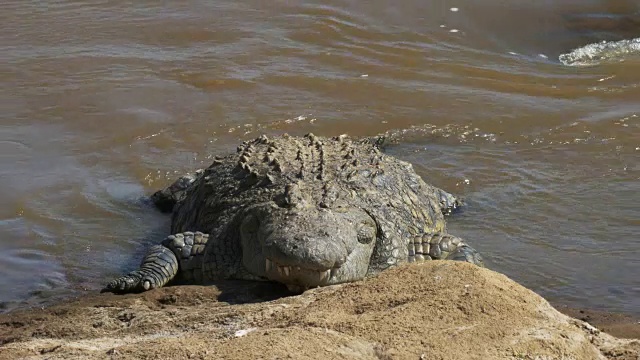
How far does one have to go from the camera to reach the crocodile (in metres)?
5.82

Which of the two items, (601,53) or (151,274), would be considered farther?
(601,53)

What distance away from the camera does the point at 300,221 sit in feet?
19.6

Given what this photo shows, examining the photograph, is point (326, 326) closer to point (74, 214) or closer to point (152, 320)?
point (152, 320)

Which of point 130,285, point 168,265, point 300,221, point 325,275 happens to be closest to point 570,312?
point 325,275

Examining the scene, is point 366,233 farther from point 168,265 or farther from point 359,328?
point 359,328

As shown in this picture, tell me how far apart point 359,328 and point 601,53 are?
10.00 meters

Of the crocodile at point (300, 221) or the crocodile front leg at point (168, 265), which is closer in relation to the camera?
the crocodile at point (300, 221)

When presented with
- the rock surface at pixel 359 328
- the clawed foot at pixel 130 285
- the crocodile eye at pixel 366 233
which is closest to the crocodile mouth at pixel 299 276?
the rock surface at pixel 359 328

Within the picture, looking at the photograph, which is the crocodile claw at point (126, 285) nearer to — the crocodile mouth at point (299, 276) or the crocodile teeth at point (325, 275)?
the crocodile mouth at point (299, 276)

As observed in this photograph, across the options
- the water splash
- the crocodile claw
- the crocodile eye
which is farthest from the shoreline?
the water splash

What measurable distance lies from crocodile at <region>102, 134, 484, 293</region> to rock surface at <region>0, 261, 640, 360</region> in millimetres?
346

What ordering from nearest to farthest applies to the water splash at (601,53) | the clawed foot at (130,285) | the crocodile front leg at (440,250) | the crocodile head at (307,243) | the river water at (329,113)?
the crocodile head at (307,243) < the clawed foot at (130,285) < the crocodile front leg at (440,250) < the river water at (329,113) < the water splash at (601,53)

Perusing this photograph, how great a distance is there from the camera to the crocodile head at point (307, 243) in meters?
5.66

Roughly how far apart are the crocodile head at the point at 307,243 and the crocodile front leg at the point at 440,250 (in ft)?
1.59
